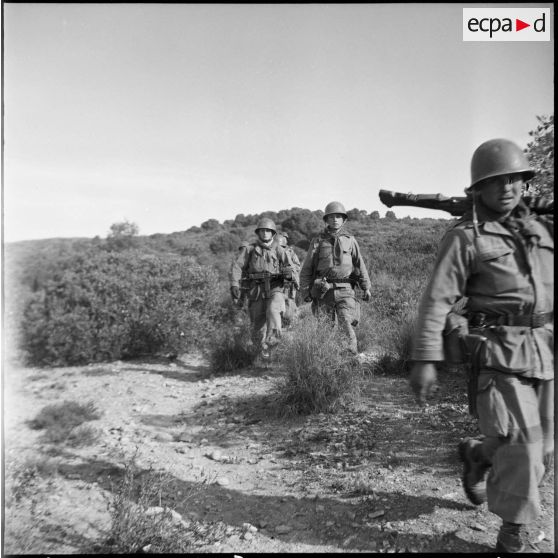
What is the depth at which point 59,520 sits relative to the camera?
277cm

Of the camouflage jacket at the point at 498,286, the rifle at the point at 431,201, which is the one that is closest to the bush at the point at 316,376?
the rifle at the point at 431,201

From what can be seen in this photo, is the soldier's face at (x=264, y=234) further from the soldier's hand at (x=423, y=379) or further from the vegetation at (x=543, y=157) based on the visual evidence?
the soldier's hand at (x=423, y=379)

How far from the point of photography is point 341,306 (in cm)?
590

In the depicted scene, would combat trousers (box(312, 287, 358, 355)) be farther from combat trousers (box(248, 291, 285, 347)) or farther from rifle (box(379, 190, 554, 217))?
rifle (box(379, 190, 554, 217))

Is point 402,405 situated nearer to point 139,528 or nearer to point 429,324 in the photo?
point 429,324

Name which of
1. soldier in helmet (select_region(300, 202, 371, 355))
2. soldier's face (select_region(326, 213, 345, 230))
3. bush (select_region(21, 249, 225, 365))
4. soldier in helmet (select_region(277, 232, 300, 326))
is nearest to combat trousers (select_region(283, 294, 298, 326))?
soldier in helmet (select_region(277, 232, 300, 326))

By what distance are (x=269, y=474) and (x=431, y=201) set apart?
2230mm

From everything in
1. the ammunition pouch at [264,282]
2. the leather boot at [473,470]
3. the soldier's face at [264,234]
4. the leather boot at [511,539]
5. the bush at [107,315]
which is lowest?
the leather boot at [511,539]

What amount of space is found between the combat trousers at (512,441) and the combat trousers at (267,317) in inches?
168

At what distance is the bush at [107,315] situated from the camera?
7234mm

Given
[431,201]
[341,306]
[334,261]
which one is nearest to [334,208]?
[334,261]

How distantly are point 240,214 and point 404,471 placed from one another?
32880 millimetres

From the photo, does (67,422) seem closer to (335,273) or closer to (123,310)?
(123,310)

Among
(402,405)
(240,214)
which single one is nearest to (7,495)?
(402,405)
